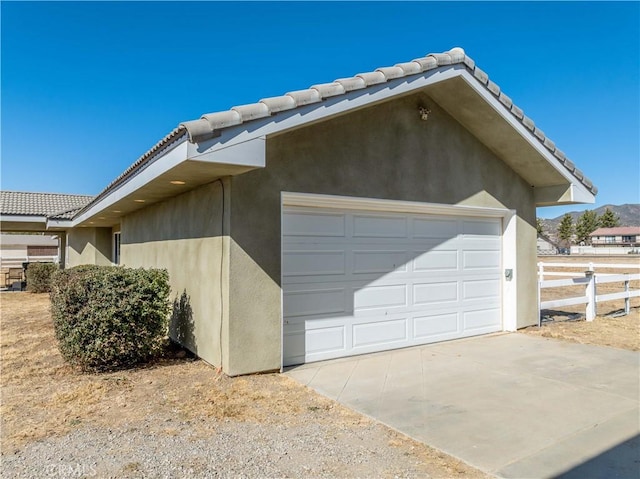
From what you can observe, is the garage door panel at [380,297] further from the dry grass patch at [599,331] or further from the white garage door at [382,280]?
the dry grass patch at [599,331]

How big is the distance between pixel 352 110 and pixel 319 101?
699 millimetres

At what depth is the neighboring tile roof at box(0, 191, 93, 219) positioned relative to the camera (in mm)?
17203

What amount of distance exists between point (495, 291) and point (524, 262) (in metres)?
0.92

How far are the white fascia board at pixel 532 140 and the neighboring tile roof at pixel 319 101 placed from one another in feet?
0.21

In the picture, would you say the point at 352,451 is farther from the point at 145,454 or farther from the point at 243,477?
the point at 145,454

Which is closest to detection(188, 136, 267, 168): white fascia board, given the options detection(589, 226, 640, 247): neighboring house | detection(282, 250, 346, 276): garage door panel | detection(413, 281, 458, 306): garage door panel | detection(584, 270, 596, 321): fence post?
detection(282, 250, 346, 276): garage door panel

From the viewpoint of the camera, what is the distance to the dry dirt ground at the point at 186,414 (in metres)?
3.52

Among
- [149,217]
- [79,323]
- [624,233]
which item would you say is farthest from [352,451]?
[624,233]

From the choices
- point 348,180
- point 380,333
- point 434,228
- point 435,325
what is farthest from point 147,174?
point 435,325

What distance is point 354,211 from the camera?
7211 millimetres

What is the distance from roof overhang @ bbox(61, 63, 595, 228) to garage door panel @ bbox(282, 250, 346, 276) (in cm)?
160

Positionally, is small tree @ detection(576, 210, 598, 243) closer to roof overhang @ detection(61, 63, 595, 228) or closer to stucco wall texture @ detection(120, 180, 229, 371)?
roof overhang @ detection(61, 63, 595, 228)

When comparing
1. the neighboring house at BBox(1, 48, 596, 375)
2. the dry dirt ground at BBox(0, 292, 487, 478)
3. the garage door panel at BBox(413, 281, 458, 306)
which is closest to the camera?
the dry dirt ground at BBox(0, 292, 487, 478)

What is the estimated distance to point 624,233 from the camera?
98.1 meters
